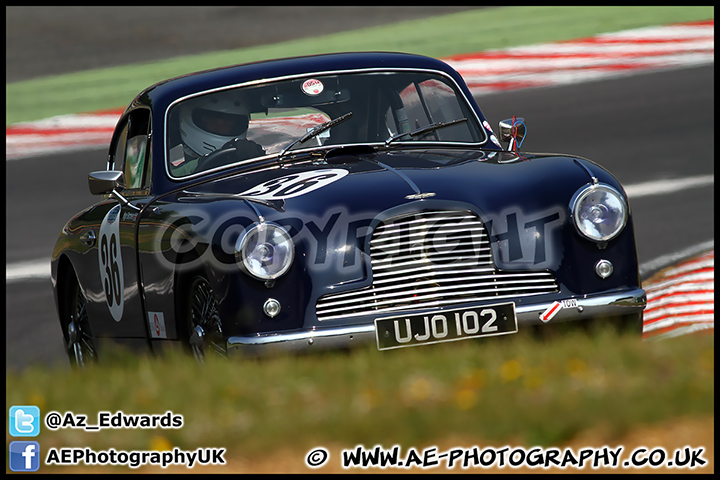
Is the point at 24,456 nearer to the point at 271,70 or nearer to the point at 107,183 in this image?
the point at 107,183

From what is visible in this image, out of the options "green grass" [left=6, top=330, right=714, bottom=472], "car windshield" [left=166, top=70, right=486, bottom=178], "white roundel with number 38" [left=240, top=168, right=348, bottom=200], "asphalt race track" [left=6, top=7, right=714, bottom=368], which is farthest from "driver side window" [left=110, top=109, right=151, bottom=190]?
"green grass" [left=6, top=330, right=714, bottom=472]

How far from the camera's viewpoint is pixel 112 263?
596cm

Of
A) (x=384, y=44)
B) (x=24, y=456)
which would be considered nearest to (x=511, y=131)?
(x=24, y=456)

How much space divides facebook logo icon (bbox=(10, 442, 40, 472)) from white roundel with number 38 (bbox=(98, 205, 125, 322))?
7.28ft

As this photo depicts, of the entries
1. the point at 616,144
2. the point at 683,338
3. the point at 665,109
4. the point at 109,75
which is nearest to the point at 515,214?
the point at 683,338

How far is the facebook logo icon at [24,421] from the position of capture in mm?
3770

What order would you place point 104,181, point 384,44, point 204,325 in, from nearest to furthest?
point 204,325 → point 104,181 → point 384,44

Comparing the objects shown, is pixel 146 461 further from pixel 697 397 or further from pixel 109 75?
pixel 109 75

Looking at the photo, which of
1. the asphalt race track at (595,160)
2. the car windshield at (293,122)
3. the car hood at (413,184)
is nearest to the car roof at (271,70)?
the car windshield at (293,122)

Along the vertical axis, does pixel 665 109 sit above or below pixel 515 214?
above

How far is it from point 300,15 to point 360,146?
12660 mm

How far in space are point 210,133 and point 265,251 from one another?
1.60m

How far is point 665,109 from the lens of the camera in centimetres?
1256

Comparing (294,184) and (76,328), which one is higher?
(294,184)
